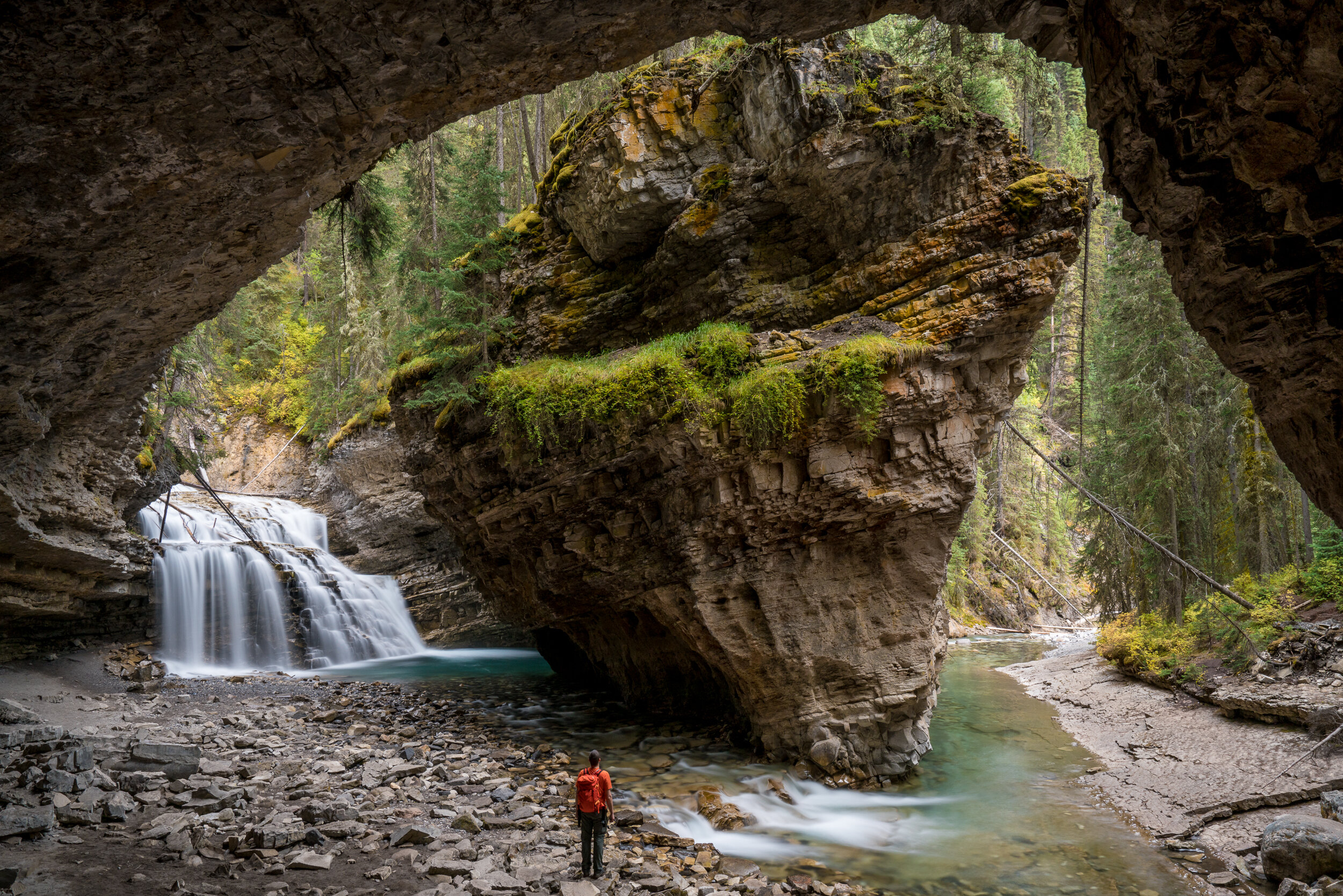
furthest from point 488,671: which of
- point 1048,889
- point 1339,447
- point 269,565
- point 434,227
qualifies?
point 1339,447

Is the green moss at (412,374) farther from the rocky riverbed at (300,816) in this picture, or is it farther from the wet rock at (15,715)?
the wet rock at (15,715)

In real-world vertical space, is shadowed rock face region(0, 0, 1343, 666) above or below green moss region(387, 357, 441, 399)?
below

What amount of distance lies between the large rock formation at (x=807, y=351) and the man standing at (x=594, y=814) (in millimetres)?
4265

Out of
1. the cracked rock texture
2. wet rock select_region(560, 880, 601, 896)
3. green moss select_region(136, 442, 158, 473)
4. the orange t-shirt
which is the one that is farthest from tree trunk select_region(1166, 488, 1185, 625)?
green moss select_region(136, 442, 158, 473)

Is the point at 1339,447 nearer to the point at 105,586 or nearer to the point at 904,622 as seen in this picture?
the point at 904,622

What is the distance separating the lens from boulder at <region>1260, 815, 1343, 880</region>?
6812 millimetres

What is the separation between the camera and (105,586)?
14.4 metres

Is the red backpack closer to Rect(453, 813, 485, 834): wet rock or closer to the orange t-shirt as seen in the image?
the orange t-shirt

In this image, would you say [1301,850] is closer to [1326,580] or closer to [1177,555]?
[1326,580]

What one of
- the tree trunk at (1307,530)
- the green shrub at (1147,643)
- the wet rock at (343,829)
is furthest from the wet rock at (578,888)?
the tree trunk at (1307,530)

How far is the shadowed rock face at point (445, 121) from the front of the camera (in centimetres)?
338

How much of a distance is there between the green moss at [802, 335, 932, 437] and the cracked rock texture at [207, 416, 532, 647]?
57.3 ft

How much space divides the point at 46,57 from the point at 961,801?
12214mm

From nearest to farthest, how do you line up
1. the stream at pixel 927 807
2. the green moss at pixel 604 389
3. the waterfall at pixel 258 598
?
the stream at pixel 927 807, the green moss at pixel 604 389, the waterfall at pixel 258 598
